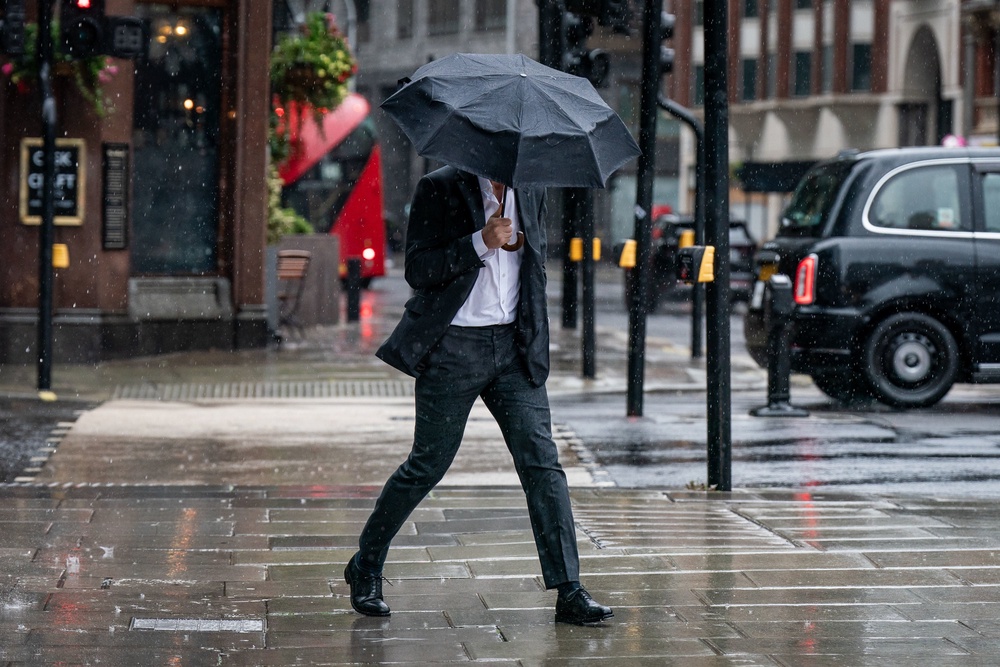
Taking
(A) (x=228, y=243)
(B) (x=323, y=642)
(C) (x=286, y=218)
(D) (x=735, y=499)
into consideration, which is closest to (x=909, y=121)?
(C) (x=286, y=218)

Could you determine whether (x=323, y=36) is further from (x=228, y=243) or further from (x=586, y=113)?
(x=586, y=113)

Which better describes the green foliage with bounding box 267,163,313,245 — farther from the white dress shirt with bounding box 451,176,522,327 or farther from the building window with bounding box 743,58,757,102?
the building window with bounding box 743,58,757,102

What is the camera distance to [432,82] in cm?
548

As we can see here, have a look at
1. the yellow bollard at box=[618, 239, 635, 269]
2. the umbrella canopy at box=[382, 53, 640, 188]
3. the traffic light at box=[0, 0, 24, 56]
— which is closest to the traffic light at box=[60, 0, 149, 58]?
the traffic light at box=[0, 0, 24, 56]

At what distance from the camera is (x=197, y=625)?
17.6 ft

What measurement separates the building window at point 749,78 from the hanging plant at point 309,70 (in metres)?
40.9

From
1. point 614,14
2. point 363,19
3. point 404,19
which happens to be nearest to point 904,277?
point 614,14

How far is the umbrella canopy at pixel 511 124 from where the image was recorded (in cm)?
523

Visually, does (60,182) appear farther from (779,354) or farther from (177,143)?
(779,354)

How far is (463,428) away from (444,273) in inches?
21.0

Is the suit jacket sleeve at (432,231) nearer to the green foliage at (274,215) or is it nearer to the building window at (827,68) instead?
the green foliage at (274,215)

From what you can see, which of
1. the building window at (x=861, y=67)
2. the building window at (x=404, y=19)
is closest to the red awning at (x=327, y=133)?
the building window at (x=861, y=67)

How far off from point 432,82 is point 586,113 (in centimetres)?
52

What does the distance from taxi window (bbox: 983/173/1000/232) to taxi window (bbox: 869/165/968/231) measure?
19cm
